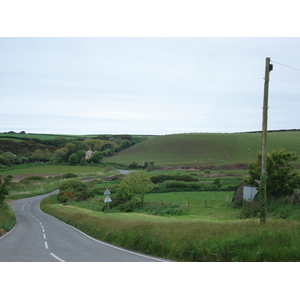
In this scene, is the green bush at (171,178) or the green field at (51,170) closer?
the green bush at (171,178)

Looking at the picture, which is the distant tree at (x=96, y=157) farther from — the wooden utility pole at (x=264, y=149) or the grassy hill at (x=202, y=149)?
the wooden utility pole at (x=264, y=149)

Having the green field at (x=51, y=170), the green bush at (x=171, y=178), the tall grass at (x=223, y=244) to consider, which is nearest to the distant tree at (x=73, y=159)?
the green field at (x=51, y=170)

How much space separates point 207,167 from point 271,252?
285ft

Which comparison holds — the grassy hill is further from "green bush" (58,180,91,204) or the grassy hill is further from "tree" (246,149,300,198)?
"tree" (246,149,300,198)

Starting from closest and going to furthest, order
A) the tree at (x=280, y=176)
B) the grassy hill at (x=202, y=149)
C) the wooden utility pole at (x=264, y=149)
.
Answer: the wooden utility pole at (x=264, y=149) < the tree at (x=280, y=176) < the grassy hill at (x=202, y=149)

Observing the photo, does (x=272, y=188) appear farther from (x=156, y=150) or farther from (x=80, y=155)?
(x=156, y=150)

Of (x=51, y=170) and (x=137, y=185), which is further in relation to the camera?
(x=51, y=170)

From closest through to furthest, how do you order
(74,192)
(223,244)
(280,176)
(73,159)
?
(223,244)
(280,176)
(74,192)
(73,159)

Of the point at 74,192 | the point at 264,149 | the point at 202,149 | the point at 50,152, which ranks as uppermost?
the point at 264,149

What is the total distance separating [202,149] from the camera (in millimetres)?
123812

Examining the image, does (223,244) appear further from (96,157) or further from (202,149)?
(202,149)

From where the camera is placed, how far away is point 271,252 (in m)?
11.0

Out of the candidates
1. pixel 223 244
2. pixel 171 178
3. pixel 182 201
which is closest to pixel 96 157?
pixel 171 178

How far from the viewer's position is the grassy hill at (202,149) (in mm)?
105756
